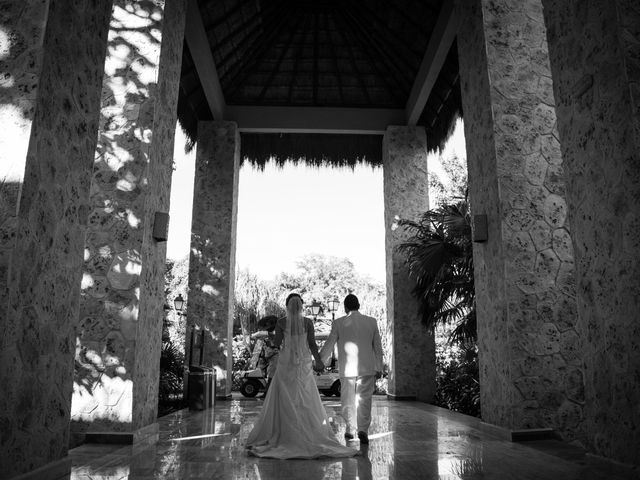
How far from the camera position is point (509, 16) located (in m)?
5.92

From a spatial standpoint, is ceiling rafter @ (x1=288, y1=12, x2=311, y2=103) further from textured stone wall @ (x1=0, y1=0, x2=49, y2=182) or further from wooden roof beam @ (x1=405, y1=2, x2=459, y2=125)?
textured stone wall @ (x1=0, y1=0, x2=49, y2=182)

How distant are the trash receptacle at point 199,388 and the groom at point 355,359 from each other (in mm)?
3396

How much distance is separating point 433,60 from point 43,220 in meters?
7.98

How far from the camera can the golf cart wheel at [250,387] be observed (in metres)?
12.5

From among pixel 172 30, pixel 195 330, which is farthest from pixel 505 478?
pixel 195 330

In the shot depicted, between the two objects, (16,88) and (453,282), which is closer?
(16,88)

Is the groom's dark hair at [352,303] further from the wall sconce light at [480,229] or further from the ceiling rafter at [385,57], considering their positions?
the ceiling rafter at [385,57]

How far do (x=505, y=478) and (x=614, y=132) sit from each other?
7.63 ft

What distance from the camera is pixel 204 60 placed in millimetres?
9383

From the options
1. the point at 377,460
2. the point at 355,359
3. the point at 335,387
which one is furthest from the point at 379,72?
the point at 377,460

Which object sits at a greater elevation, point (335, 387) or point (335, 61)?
point (335, 61)

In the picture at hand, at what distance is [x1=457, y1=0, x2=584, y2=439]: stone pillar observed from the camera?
5051 mm

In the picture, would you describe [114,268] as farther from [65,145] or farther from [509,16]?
[509,16]

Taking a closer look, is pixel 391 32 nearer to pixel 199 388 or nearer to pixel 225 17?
pixel 225 17
